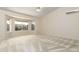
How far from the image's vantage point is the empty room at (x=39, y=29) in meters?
0.86

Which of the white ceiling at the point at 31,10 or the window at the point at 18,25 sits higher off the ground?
the white ceiling at the point at 31,10

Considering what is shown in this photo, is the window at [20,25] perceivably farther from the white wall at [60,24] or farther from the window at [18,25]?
the white wall at [60,24]

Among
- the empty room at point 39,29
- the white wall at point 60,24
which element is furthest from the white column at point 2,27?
the white wall at point 60,24

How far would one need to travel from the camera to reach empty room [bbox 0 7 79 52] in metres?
0.86

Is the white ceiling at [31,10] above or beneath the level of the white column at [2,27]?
above

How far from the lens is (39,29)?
911 mm

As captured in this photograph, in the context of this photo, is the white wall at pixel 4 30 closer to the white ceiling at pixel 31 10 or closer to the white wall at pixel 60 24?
the white ceiling at pixel 31 10

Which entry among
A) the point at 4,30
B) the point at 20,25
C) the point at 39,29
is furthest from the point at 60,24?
the point at 4,30

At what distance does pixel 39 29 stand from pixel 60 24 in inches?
7.3
